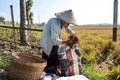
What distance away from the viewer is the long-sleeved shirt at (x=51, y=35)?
19.8 ft

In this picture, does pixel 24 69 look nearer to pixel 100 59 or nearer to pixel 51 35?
pixel 51 35

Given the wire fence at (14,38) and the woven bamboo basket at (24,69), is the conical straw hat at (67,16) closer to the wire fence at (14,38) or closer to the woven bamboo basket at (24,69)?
the woven bamboo basket at (24,69)

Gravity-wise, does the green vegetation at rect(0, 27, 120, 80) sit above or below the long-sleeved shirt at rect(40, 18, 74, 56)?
below

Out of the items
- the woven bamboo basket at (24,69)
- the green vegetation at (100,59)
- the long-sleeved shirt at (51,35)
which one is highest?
the long-sleeved shirt at (51,35)

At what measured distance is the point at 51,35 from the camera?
606 centimetres

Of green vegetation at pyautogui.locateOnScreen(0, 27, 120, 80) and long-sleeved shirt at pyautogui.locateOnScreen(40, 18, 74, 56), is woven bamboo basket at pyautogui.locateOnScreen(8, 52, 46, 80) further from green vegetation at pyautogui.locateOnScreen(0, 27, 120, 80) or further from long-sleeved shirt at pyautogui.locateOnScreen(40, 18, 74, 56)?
green vegetation at pyautogui.locateOnScreen(0, 27, 120, 80)

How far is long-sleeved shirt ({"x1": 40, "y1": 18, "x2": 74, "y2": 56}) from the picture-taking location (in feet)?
19.8

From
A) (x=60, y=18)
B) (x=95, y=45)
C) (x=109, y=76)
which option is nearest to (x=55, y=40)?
(x=60, y=18)

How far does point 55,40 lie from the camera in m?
6.02

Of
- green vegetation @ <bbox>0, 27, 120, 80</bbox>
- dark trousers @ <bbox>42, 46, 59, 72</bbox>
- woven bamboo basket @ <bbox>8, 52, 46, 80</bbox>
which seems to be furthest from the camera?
green vegetation @ <bbox>0, 27, 120, 80</bbox>

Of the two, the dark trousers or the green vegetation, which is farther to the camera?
the green vegetation

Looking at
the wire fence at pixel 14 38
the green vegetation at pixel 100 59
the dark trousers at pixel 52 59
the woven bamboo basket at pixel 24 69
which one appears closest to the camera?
the woven bamboo basket at pixel 24 69

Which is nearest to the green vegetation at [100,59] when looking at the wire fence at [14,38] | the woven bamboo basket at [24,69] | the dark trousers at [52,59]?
the wire fence at [14,38]

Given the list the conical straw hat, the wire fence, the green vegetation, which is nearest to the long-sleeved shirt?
the conical straw hat
